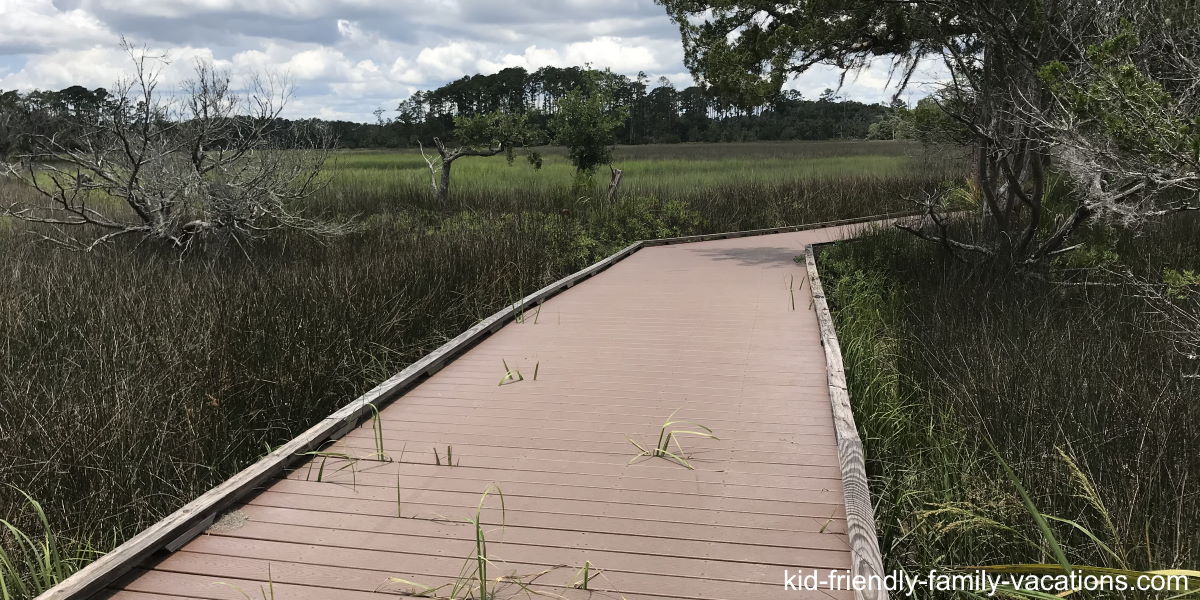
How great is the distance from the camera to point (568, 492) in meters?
3.29

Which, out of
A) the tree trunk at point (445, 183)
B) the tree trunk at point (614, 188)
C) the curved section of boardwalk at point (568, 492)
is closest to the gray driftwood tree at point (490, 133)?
the tree trunk at point (445, 183)

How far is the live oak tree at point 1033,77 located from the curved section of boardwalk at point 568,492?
203 centimetres

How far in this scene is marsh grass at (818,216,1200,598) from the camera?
2.98 metres

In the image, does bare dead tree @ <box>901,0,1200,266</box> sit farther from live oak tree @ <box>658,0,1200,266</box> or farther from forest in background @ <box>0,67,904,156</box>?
forest in background @ <box>0,67,904,156</box>

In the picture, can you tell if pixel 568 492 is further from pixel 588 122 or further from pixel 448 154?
pixel 588 122

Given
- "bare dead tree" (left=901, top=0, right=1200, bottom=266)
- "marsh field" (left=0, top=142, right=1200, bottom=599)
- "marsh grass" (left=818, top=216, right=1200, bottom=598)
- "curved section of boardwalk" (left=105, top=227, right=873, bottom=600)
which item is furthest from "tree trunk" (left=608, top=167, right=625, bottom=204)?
"curved section of boardwalk" (left=105, top=227, right=873, bottom=600)

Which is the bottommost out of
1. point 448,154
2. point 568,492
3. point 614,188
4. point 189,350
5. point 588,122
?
point 568,492

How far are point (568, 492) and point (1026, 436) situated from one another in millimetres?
1994

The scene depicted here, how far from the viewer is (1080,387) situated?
4098 millimetres

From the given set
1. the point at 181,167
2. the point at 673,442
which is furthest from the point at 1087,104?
the point at 181,167

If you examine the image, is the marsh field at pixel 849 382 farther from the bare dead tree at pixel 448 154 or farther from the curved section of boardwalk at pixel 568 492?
the bare dead tree at pixel 448 154

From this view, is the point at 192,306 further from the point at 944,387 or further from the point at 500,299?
the point at 944,387

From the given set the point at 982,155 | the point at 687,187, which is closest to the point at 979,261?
the point at 982,155

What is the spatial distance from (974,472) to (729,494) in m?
1.15
